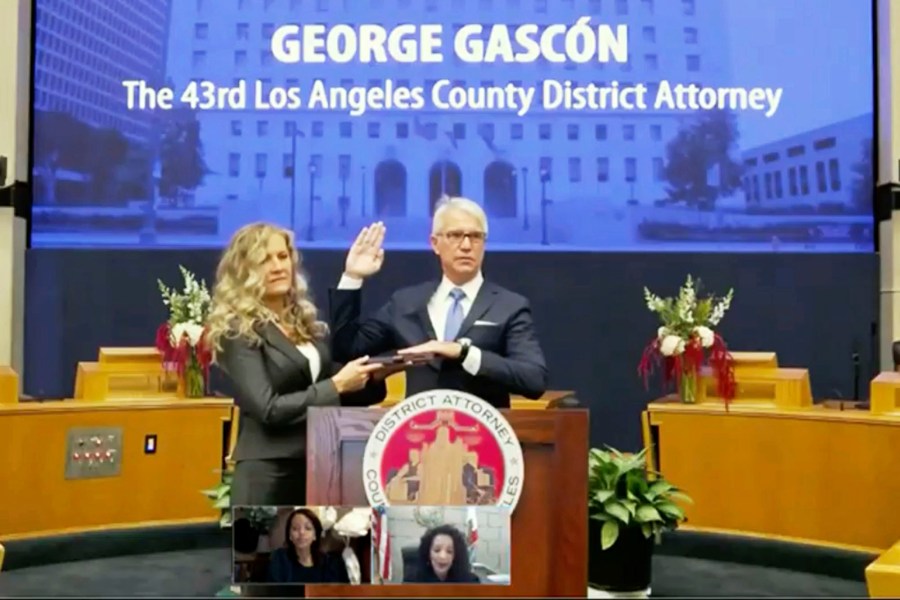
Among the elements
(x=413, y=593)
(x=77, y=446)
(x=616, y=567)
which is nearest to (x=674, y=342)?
(x=616, y=567)

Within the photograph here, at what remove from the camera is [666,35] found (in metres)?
6.55

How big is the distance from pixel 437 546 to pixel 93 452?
3.58 metres

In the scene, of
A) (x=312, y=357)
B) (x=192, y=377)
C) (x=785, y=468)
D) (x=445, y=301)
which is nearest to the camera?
(x=312, y=357)

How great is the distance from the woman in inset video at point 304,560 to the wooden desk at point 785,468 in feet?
11.3

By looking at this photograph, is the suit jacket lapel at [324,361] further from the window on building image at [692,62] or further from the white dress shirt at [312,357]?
the window on building image at [692,62]

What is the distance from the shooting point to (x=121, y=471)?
486 cm

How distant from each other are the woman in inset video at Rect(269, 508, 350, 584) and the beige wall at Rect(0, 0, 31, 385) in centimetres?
543

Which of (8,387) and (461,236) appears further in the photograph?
(8,387)

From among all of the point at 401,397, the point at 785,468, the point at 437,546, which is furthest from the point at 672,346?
the point at 437,546

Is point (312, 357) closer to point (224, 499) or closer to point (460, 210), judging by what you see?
point (460, 210)

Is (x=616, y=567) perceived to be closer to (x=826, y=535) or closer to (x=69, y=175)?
(x=826, y=535)

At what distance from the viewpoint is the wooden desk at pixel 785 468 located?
4.38 m

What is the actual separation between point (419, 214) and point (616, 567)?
341 centimetres

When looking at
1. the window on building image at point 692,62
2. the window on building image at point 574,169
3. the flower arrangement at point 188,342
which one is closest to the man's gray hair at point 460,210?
the flower arrangement at point 188,342
